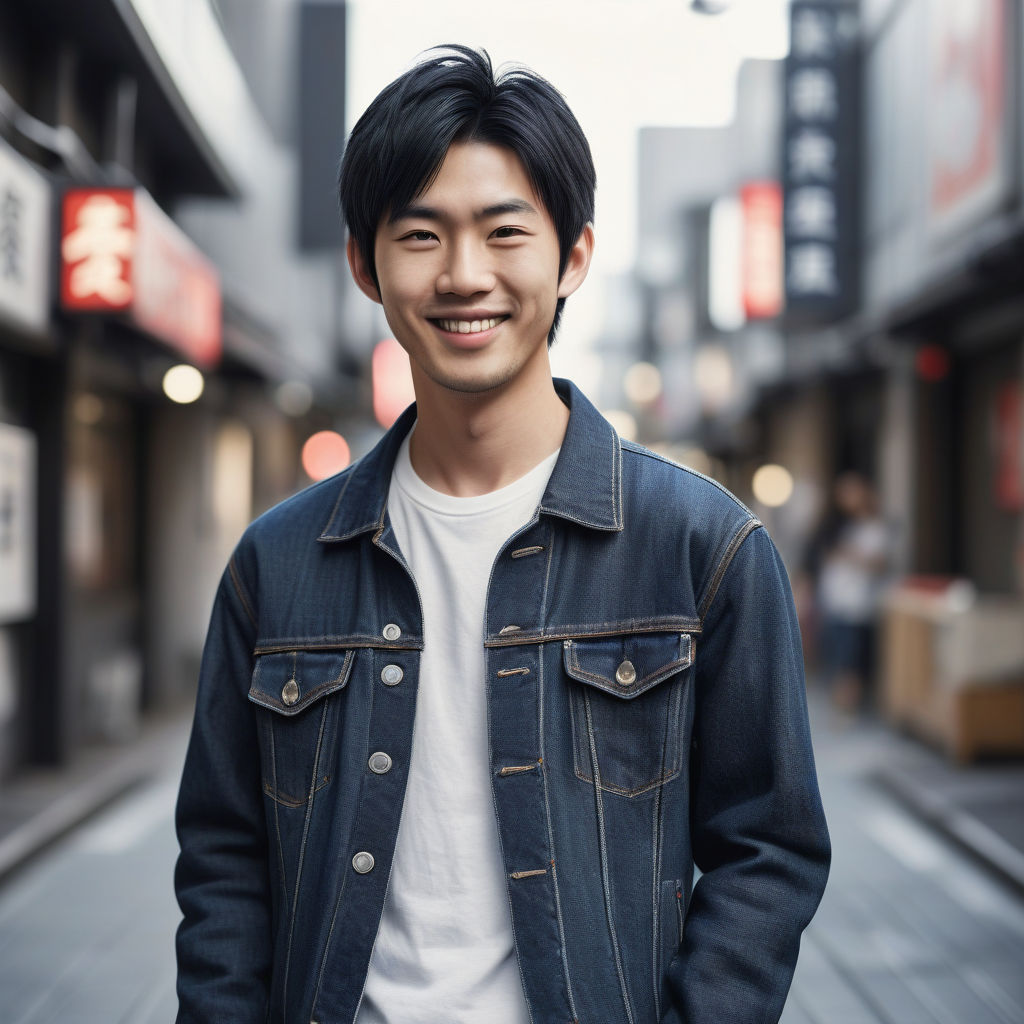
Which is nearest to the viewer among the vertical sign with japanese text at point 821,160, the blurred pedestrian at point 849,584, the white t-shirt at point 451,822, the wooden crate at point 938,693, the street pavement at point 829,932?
the white t-shirt at point 451,822

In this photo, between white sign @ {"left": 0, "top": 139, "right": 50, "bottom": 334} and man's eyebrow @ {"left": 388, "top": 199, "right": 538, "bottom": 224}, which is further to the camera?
white sign @ {"left": 0, "top": 139, "right": 50, "bottom": 334}

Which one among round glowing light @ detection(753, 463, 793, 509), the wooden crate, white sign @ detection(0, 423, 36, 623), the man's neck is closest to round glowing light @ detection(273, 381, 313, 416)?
round glowing light @ detection(753, 463, 793, 509)

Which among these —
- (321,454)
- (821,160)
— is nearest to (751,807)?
(821,160)

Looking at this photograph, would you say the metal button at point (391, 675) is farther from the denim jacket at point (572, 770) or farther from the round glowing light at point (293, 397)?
the round glowing light at point (293, 397)

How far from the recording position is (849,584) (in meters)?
11.4

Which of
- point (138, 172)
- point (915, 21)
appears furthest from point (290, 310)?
point (915, 21)

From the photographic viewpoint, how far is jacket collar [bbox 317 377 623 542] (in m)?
1.70

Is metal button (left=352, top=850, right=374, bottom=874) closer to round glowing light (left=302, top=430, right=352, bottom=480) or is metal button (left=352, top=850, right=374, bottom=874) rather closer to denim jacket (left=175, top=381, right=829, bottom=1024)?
denim jacket (left=175, top=381, right=829, bottom=1024)

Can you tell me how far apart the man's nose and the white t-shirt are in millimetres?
303

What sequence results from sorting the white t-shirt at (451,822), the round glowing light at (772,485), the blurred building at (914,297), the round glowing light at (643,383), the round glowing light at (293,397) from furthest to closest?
the round glowing light at (643,383) < the round glowing light at (772,485) < the round glowing light at (293,397) < the blurred building at (914,297) < the white t-shirt at (451,822)

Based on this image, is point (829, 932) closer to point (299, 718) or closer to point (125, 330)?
point (299, 718)

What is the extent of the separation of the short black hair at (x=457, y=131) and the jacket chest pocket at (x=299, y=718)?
2.04ft

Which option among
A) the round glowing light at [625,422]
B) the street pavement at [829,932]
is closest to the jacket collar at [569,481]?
the street pavement at [829,932]

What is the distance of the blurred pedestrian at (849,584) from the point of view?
1139cm
